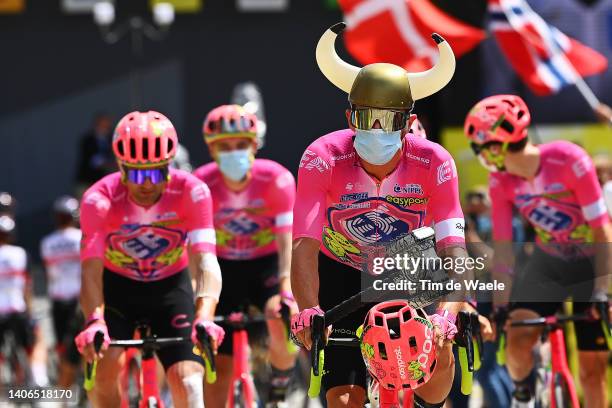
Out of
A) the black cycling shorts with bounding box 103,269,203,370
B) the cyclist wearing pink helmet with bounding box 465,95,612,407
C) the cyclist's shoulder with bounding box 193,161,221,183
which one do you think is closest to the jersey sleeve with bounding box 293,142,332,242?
the black cycling shorts with bounding box 103,269,203,370

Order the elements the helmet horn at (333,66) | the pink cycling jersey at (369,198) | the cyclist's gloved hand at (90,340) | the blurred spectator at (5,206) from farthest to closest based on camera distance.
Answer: the blurred spectator at (5,206), the cyclist's gloved hand at (90,340), the helmet horn at (333,66), the pink cycling jersey at (369,198)

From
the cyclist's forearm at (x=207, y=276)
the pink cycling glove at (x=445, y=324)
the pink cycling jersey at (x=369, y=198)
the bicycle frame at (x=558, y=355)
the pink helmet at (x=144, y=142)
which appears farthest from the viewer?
the bicycle frame at (x=558, y=355)

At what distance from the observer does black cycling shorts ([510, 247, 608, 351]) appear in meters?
8.48

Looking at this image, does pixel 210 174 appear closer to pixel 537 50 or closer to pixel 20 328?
pixel 20 328

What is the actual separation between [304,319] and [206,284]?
172 cm

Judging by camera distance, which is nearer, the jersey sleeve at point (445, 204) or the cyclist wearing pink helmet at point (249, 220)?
the jersey sleeve at point (445, 204)

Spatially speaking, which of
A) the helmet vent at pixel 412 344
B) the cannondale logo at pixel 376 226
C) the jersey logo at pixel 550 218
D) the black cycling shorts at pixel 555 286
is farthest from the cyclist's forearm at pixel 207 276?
the jersey logo at pixel 550 218

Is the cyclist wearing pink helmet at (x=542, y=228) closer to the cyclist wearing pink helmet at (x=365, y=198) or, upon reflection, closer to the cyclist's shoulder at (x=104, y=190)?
the cyclist wearing pink helmet at (x=365, y=198)

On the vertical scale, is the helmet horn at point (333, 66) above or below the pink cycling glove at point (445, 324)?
above

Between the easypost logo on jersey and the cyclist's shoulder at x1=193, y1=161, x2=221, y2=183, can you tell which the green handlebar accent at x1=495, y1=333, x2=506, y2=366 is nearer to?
the easypost logo on jersey

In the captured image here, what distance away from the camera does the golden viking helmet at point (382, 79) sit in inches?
234

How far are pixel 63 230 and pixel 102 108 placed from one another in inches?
313

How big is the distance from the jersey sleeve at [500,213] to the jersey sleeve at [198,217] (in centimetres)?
215

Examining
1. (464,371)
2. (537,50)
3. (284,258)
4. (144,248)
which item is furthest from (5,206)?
(464,371)
